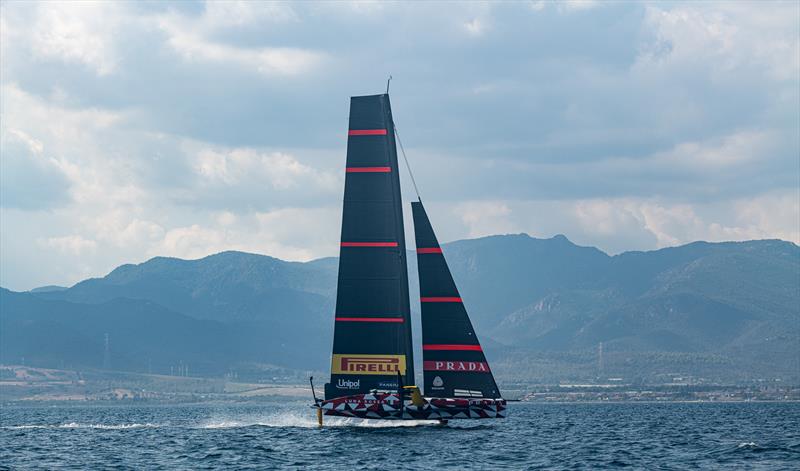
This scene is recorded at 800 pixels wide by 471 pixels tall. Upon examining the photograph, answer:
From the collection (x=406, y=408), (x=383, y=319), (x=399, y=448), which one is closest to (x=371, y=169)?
(x=383, y=319)

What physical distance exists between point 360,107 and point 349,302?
1430 cm

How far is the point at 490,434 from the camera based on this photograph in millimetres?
101562

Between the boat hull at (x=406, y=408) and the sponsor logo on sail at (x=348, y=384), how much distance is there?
0.73 metres

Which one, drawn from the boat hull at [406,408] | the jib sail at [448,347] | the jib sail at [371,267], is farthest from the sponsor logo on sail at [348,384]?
the jib sail at [448,347]

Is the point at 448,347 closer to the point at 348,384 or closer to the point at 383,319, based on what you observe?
the point at 383,319

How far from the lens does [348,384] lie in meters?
96.8

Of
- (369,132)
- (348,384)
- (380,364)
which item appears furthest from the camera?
(348,384)

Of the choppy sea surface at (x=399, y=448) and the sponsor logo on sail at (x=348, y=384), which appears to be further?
the sponsor logo on sail at (x=348, y=384)

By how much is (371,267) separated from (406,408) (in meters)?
10.5

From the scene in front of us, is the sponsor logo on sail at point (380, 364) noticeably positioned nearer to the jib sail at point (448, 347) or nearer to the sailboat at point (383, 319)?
the sailboat at point (383, 319)

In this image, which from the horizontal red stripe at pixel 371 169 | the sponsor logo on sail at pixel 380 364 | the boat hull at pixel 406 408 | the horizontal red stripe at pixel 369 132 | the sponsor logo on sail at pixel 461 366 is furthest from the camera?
the sponsor logo on sail at pixel 461 366

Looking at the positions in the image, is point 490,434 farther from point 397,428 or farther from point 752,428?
point 752,428

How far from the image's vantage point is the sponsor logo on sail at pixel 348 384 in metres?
96.6

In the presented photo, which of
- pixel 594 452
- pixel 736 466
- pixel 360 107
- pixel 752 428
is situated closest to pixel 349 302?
pixel 360 107
